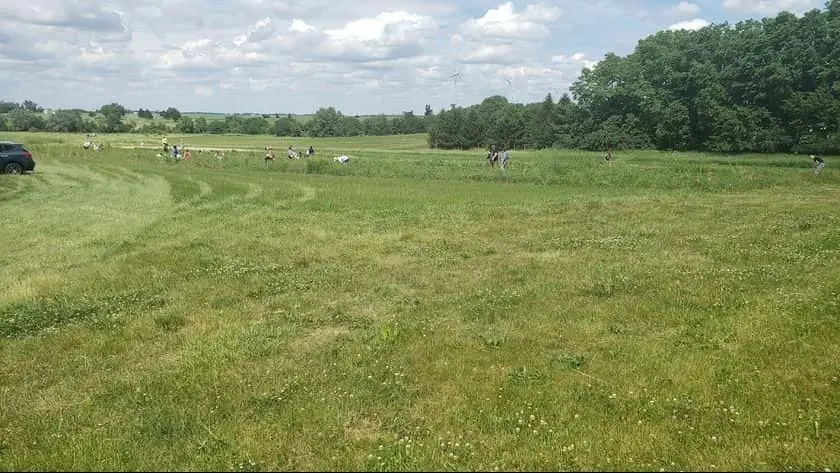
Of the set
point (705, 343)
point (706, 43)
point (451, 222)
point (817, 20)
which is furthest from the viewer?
point (706, 43)

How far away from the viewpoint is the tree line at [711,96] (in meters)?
68.9

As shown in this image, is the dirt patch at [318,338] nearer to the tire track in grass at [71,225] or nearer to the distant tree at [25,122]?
the tire track in grass at [71,225]

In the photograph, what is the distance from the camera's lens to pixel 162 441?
5.57 meters

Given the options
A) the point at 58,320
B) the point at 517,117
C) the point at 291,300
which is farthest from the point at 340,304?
the point at 517,117

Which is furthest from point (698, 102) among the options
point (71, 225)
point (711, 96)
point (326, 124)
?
point (326, 124)

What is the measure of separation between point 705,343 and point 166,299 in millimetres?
8228

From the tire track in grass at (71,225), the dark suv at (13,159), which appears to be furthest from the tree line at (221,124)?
the tire track in grass at (71,225)

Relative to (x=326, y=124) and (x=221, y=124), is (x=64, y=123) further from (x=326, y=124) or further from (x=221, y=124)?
(x=326, y=124)

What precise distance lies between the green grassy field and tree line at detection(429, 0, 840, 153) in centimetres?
5959

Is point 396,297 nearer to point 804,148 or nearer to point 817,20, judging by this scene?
point 804,148

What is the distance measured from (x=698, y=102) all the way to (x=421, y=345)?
8207 cm

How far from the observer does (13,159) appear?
31906 millimetres

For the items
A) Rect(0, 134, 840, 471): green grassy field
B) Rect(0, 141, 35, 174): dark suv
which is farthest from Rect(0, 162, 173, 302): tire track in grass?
Rect(0, 141, 35, 174): dark suv

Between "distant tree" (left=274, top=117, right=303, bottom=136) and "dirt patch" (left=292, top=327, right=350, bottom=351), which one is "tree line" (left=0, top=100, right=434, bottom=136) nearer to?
"distant tree" (left=274, top=117, right=303, bottom=136)
